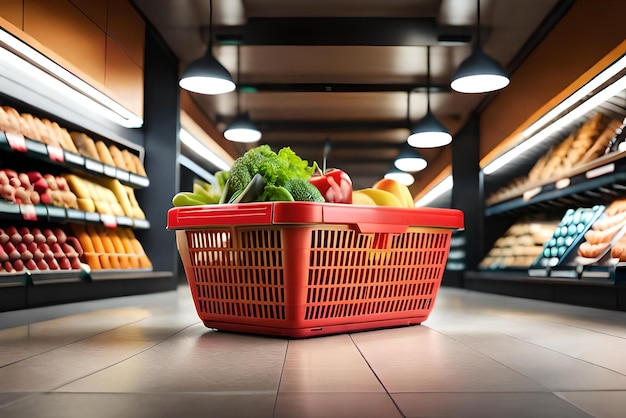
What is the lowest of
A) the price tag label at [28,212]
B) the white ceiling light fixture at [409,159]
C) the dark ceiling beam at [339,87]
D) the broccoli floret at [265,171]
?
the price tag label at [28,212]

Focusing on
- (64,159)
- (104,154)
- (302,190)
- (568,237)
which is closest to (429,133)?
Answer: (568,237)

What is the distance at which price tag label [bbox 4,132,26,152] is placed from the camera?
12.2ft

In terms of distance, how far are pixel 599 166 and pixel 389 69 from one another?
13.0 ft

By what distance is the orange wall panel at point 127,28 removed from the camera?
5668 mm

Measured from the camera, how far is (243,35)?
262 inches

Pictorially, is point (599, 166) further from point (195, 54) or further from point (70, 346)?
point (195, 54)

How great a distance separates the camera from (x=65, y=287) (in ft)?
14.4

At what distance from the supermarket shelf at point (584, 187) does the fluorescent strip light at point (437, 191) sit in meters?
3.96

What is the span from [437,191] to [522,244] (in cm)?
573

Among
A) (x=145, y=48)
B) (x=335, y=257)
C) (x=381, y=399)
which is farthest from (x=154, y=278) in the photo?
(x=381, y=399)

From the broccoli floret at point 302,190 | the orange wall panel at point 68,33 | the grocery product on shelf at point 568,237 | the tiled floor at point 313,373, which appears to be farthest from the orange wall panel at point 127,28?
the grocery product on shelf at point 568,237

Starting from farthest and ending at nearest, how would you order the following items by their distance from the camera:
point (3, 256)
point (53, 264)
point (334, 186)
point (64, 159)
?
point (64, 159)
point (53, 264)
point (3, 256)
point (334, 186)

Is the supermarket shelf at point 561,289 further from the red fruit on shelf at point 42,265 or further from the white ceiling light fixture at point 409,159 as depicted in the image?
the red fruit on shelf at point 42,265

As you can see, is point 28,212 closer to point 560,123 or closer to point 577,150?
point 577,150
